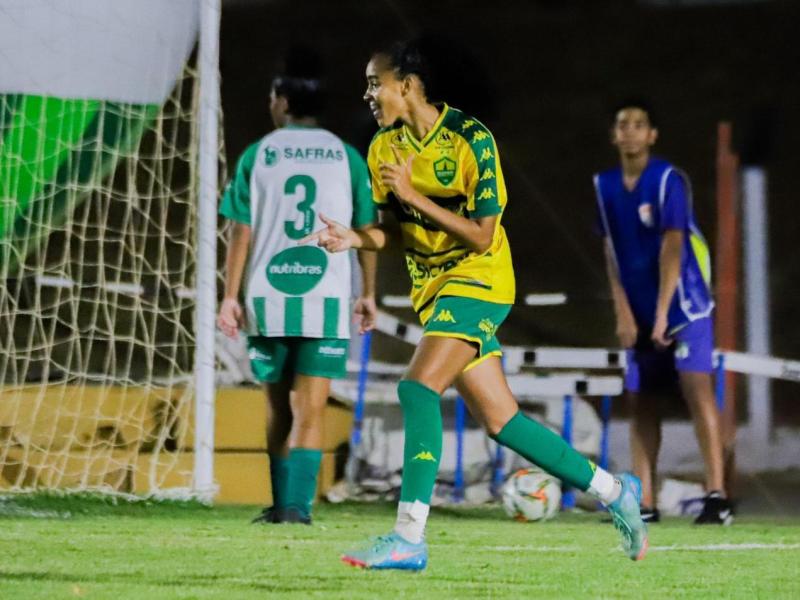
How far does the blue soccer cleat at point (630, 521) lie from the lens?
3.95 meters

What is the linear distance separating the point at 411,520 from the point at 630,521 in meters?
0.64

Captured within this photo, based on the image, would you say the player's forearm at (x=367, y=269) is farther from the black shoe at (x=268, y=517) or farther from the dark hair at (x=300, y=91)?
the black shoe at (x=268, y=517)

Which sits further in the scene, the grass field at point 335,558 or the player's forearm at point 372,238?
the player's forearm at point 372,238

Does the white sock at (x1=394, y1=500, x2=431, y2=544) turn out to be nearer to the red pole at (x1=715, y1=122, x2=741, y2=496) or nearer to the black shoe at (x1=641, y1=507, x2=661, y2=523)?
the black shoe at (x1=641, y1=507, x2=661, y2=523)

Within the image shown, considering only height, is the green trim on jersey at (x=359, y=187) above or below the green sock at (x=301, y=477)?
above

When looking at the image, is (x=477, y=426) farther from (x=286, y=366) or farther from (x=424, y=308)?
(x=424, y=308)

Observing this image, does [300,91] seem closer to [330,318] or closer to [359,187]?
[359,187]

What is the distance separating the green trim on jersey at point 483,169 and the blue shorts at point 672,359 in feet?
7.89

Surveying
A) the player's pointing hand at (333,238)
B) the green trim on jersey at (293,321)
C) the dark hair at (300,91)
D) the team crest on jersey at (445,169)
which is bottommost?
the green trim on jersey at (293,321)

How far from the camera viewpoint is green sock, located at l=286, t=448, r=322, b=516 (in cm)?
516

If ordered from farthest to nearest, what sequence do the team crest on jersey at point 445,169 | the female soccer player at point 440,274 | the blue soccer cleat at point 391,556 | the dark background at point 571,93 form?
the dark background at point 571,93, the team crest on jersey at point 445,169, the female soccer player at point 440,274, the blue soccer cleat at point 391,556

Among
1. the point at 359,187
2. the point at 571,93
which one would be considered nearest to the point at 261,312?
the point at 359,187

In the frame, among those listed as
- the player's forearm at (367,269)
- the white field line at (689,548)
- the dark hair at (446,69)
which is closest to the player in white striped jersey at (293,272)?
the player's forearm at (367,269)

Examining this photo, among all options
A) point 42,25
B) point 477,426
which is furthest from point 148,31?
point 477,426
